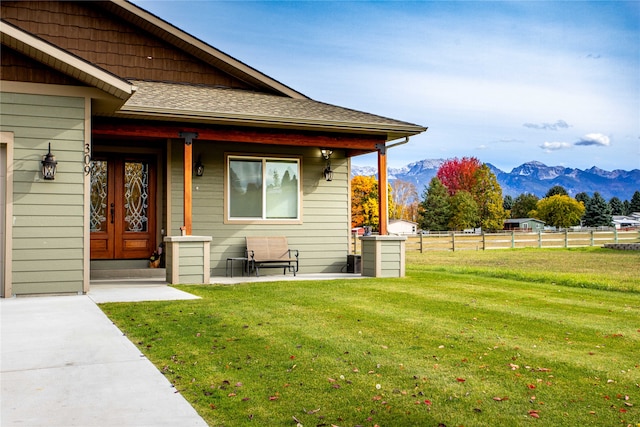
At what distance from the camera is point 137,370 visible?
182 inches

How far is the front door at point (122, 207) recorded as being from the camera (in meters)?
12.2

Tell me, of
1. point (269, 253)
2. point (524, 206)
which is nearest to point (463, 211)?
point (524, 206)

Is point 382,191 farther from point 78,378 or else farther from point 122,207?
point 78,378

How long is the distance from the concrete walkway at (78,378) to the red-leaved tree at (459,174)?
205ft

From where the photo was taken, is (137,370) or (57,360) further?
(57,360)

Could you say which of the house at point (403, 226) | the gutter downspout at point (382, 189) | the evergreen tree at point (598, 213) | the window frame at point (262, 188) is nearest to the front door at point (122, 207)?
the window frame at point (262, 188)

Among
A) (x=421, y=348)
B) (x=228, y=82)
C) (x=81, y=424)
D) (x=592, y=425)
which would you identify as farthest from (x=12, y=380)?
(x=228, y=82)

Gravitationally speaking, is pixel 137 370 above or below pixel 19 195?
below

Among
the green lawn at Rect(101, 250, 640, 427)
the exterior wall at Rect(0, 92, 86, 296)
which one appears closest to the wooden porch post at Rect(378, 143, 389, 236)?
the green lawn at Rect(101, 250, 640, 427)

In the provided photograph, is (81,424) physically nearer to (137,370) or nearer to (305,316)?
(137,370)

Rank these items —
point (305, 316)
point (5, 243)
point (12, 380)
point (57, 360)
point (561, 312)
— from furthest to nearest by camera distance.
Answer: point (5, 243), point (561, 312), point (305, 316), point (57, 360), point (12, 380)

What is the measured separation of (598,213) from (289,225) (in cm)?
8104

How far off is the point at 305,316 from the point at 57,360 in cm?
289

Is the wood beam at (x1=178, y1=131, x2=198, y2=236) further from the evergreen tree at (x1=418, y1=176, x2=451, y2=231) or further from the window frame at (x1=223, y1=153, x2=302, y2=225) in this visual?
the evergreen tree at (x1=418, y1=176, x2=451, y2=231)
